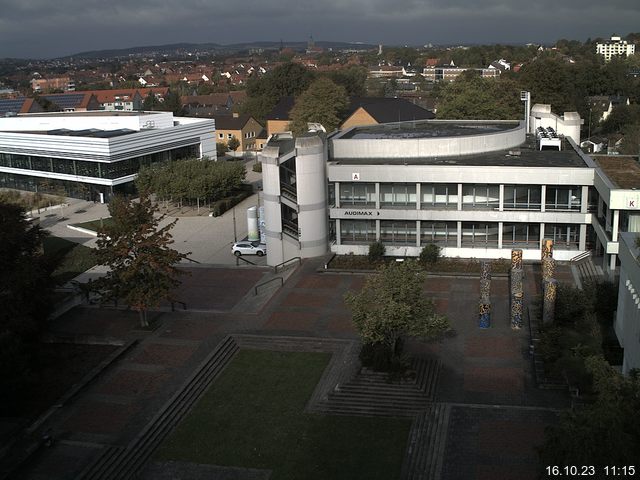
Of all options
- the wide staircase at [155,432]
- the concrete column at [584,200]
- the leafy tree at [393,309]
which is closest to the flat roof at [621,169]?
the concrete column at [584,200]

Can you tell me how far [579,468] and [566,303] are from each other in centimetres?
1652

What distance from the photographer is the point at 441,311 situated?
105 feet

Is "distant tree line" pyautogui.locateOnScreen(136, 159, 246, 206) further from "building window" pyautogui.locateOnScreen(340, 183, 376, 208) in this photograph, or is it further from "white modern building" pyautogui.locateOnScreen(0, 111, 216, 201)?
"building window" pyautogui.locateOnScreen(340, 183, 376, 208)

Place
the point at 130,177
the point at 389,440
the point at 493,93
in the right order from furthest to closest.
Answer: the point at 493,93 < the point at 130,177 < the point at 389,440

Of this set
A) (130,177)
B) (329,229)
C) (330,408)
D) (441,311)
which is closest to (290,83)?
(130,177)

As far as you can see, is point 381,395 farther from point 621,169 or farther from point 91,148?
point 91,148

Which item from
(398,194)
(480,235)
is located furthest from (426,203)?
(480,235)

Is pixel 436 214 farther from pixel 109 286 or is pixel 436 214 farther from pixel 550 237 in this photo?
pixel 109 286

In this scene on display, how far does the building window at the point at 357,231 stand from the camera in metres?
41.8

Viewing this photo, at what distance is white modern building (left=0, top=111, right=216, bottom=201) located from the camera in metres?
64.2

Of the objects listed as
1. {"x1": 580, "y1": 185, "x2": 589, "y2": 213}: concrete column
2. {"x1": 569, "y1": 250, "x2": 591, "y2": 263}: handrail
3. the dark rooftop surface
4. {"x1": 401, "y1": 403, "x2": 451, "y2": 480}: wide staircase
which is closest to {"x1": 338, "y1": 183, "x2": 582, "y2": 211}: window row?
{"x1": 580, "y1": 185, "x2": 589, "y2": 213}: concrete column

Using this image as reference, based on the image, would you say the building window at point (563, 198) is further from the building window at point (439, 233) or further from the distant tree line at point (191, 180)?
the distant tree line at point (191, 180)

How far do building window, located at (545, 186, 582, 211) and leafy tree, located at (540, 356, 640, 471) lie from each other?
24.8 meters

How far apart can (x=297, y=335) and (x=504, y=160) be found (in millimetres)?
19590
